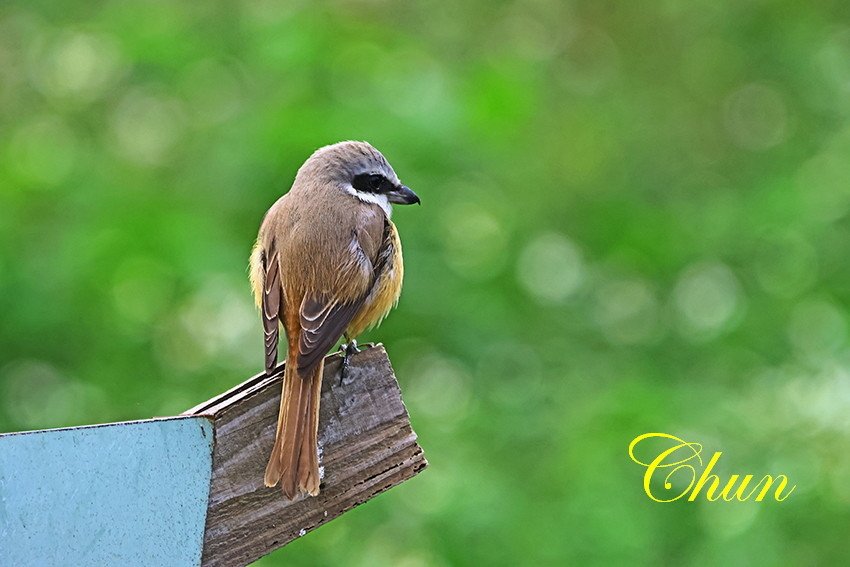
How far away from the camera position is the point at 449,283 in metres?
6.05

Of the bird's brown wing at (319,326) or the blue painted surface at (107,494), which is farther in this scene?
the bird's brown wing at (319,326)

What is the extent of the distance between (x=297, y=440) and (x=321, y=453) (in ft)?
0.48

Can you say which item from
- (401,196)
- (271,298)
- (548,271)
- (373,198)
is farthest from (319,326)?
(548,271)

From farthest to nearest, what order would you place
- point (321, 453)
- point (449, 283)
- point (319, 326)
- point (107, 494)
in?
1. point (449, 283)
2. point (319, 326)
3. point (321, 453)
4. point (107, 494)

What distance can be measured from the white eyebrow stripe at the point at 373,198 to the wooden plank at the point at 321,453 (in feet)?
4.64

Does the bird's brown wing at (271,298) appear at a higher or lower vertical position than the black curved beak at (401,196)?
lower

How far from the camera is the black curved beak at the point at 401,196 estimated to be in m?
4.84

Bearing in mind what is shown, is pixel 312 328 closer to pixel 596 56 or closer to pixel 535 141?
pixel 535 141

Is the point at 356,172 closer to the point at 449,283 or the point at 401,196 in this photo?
the point at 401,196

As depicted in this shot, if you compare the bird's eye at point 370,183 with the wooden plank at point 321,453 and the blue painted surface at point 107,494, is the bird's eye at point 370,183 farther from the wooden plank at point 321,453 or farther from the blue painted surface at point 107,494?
the blue painted surface at point 107,494

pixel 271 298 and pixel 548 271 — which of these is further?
pixel 548 271

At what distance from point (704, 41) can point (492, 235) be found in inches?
181

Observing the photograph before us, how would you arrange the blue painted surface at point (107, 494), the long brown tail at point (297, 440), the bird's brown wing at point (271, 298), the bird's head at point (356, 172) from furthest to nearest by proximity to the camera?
1. the bird's head at point (356, 172)
2. the bird's brown wing at point (271, 298)
3. the long brown tail at point (297, 440)
4. the blue painted surface at point (107, 494)

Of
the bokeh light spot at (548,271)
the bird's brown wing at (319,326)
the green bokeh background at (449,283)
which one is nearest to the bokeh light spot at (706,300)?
the green bokeh background at (449,283)
